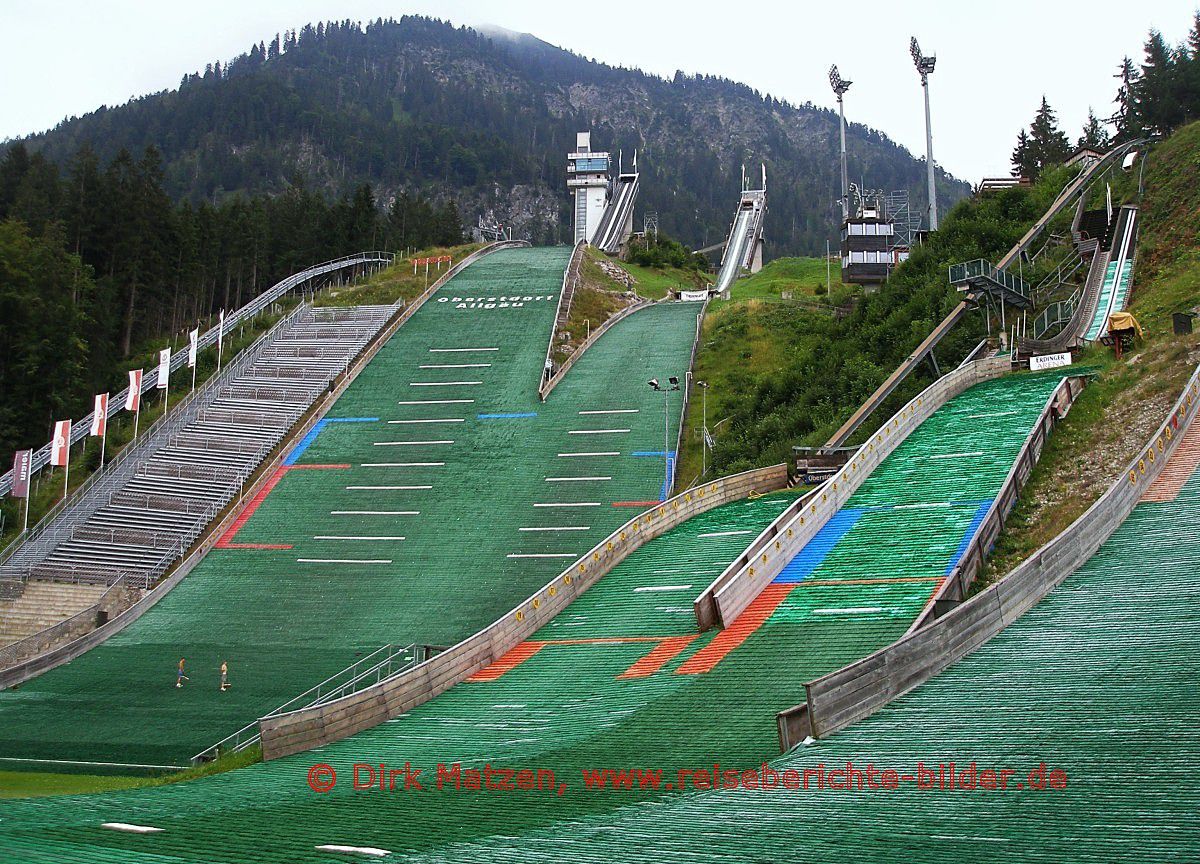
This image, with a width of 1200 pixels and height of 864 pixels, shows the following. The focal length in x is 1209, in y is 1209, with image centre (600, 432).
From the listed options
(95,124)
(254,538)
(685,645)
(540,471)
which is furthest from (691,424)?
(95,124)

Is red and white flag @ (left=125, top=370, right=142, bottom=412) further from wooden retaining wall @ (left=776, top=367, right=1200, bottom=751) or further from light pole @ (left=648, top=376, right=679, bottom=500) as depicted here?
wooden retaining wall @ (left=776, top=367, right=1200, bottom=751)

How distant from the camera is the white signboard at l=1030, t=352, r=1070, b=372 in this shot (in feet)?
108

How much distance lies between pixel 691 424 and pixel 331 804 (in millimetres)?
24990

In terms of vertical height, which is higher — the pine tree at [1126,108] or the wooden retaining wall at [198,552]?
the pine tree at [1126,108]

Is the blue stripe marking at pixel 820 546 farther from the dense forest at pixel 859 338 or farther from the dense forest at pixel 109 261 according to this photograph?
the dense forest at pixel 109 261

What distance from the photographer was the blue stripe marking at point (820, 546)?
23672 mm

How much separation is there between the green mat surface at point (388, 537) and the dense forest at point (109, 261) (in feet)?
38.2

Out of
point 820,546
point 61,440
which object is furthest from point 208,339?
point 820,546

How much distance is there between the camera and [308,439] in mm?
39906

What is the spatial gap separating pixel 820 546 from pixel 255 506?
17.9 meters

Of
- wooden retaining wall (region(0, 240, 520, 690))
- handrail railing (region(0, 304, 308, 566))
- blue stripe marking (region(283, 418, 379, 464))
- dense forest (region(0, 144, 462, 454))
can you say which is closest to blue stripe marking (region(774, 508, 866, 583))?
wooden retaining wall (region(0, 240, 520, 690))

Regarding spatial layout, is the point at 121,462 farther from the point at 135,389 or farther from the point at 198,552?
the point at 198,552

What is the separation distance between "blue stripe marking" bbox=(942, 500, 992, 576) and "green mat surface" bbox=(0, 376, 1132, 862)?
15 centimetres

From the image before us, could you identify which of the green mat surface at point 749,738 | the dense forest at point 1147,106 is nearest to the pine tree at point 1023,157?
the dense forest at point 1147,106
